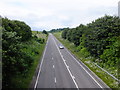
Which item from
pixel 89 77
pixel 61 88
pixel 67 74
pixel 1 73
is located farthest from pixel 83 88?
pixel 1 73

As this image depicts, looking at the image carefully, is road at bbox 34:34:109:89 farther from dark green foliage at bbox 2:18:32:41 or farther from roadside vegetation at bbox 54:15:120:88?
dark green foliage at bbox 2:18:32:41

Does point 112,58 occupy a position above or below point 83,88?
above

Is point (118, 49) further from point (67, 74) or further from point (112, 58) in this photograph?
point (67, 74)

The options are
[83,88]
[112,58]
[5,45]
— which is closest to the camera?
[5,45]

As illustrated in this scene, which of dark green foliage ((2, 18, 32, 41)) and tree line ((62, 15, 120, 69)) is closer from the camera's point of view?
tree line ((62, 15, 120, 69))

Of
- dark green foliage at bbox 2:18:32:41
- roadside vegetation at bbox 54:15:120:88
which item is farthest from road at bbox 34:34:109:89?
dark green foliage at bbox 2:18:32:41

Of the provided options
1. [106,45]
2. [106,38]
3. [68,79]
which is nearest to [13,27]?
[68,79]

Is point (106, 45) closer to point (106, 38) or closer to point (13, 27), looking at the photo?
point (106, 38)

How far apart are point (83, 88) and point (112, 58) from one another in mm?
8397

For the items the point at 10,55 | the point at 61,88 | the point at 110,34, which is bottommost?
the point at 61,88

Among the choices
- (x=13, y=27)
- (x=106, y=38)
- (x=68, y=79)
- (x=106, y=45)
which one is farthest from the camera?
(x=13, y=27)

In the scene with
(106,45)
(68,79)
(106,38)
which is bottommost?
(68,79)

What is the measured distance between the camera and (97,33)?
30.5m

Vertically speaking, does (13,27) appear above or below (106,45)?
above
